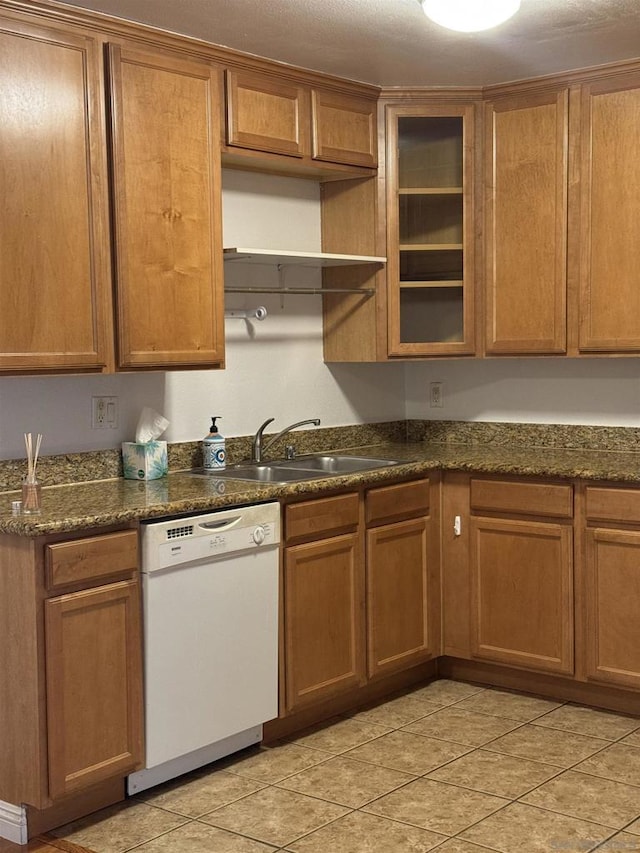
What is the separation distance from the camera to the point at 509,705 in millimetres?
3869

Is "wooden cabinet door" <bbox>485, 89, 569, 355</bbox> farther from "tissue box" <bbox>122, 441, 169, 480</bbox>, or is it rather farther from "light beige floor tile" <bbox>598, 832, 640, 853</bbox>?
"light beige floor tile" <bbox>598, 832, 640, 853</bbox>

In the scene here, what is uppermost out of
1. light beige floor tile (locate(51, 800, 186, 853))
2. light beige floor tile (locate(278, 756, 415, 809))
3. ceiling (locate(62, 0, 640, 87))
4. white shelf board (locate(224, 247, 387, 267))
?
ceiling (locate(62, 0, 640, 87))

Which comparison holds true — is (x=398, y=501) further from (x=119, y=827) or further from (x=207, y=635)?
(x=119, y=827)

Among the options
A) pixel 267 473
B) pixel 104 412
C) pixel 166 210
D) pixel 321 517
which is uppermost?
pixel 166 210

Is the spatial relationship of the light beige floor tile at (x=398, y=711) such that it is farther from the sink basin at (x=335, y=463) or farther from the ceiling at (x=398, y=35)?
the ceiling at (x=398, y=35)

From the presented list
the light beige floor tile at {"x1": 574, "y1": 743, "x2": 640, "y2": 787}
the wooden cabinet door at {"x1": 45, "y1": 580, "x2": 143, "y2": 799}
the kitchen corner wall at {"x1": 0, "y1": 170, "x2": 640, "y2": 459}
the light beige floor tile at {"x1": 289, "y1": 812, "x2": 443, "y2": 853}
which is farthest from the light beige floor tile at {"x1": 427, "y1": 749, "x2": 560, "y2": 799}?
the kitchen corner wall at {"x1": 0, "y1": 170, "x2": 640, "y2": 459}

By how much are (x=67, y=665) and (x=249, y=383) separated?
1572 millimetres

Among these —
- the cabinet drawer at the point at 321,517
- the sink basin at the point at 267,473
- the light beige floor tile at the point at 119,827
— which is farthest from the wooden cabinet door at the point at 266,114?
the light beige floor tile at the point at 119,827

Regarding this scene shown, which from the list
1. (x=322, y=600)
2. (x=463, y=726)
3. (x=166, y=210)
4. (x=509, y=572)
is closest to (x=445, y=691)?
(x=463, y=726)

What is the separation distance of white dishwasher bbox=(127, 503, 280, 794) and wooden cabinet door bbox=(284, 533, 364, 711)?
10 centimetres

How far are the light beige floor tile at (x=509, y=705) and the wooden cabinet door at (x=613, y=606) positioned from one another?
22cm

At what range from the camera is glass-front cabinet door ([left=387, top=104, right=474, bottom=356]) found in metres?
4.17

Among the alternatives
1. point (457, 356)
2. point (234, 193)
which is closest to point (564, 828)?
point (457, 356)

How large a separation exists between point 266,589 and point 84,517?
0.76m
